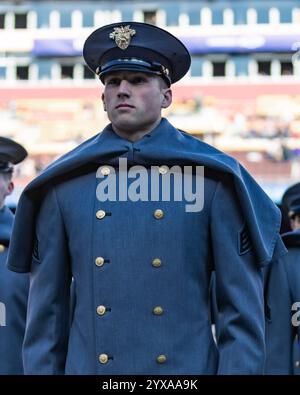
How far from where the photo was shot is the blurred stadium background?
23.2 metres

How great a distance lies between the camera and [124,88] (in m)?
3.57

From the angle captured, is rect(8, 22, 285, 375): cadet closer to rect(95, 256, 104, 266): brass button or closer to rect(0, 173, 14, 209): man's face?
rect(95, 256, 104, 266): brass button

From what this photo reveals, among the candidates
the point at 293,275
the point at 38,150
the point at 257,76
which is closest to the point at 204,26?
the point at 257,76

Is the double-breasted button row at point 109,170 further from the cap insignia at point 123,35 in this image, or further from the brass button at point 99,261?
the cap insignia at point 123,35

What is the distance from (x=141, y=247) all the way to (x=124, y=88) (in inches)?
18.8

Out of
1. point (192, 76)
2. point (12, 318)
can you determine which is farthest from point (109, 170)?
point (192, 76)

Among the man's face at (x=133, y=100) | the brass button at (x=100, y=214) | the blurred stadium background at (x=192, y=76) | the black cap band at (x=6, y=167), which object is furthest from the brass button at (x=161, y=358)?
the blurred stadium background at (x=192, y=76)

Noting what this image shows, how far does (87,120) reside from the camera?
24234mm

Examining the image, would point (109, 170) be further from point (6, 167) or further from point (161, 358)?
point (6, 167)

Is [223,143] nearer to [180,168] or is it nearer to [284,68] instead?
[284,68]

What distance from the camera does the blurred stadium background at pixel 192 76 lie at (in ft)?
76.2

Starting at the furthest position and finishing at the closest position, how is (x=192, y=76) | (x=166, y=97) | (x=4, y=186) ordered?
(x=192, y=76), (x=4, y=186), (x=166, y=97)

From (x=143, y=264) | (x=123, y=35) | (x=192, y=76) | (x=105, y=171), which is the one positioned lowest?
(x=143, y=264)

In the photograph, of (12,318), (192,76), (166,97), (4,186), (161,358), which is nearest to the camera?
(161,358)
